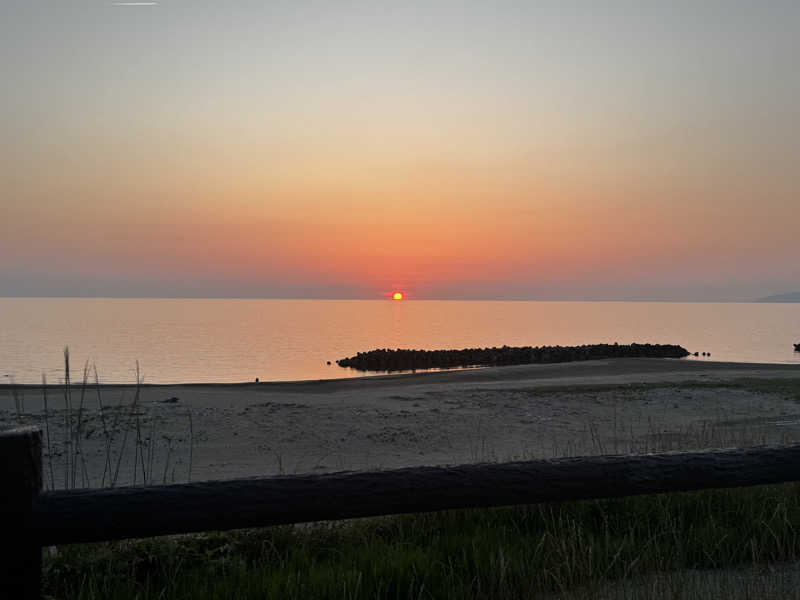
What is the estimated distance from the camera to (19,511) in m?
2.20

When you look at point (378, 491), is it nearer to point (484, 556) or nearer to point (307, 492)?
point (307, 492)

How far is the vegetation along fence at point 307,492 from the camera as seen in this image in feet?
7.26

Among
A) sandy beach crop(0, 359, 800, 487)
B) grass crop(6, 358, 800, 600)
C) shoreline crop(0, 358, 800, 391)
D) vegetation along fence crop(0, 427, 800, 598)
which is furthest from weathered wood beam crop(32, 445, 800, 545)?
shoreline crop(0, 358, 800, 391)

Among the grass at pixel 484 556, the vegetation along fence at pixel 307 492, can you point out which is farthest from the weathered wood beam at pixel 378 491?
the grass at pixel 484 556

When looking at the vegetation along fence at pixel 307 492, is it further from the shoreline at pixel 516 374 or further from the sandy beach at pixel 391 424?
the shoreline at pixel 516 374

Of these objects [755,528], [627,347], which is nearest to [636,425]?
[755,528]

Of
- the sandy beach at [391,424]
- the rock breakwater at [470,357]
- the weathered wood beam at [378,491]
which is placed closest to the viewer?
the weathered wood beam at [378,491]

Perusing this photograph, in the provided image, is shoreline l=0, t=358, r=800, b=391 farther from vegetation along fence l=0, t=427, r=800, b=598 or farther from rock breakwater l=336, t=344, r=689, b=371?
vegetation along fence l=0, t=427, r=800, b=598

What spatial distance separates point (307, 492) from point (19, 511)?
40.0 inches

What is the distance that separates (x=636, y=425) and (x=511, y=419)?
127 inches

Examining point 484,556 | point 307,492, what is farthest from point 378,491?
point 484,556

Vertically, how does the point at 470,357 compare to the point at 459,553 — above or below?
below

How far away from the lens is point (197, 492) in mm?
2510

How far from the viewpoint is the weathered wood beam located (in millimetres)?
2371
